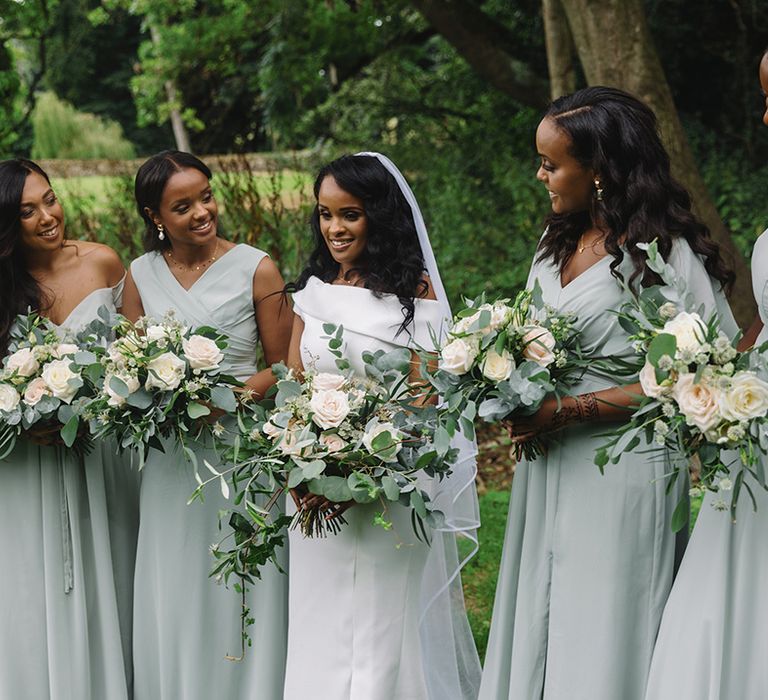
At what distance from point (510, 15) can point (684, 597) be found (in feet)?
35.0

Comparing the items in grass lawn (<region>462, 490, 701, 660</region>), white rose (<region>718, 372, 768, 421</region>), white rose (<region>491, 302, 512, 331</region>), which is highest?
white rose (<region>491, 302, 512, 331</region>)

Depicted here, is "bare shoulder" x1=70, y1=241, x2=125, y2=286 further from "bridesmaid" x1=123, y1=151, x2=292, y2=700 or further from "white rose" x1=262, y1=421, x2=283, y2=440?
"white rose" x1=262, y1=421, x2=283, y2=440

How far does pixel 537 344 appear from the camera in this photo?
348 cm

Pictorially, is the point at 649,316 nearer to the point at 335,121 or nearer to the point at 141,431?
the point at 141,431

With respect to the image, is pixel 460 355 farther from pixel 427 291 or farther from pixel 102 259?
pixel 102 259

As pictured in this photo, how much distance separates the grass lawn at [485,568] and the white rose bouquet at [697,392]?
2832 mm

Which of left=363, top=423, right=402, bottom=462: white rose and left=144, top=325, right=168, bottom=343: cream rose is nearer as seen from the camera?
left=363, top=423, right=402, bottom=462: white rose

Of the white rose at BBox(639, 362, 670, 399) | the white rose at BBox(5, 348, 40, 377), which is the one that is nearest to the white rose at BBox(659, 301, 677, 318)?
the white rose at BBox(639, 362, 670, 399)

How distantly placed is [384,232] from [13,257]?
165cm

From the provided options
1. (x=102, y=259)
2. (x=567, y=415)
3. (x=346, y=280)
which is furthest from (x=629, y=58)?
(x=567, y=415)

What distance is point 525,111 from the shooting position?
514 inches

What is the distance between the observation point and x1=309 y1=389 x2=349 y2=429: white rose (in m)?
3.62

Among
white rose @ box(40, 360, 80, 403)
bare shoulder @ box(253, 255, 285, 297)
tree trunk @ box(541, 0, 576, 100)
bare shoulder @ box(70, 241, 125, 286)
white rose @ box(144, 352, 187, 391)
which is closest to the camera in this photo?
white rose @ box(144, 352, 187, 391)

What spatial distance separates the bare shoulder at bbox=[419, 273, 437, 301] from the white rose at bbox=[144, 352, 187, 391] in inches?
37.3
